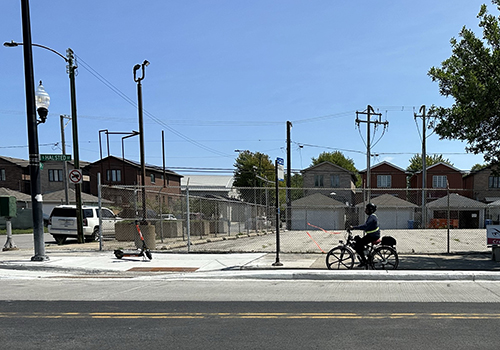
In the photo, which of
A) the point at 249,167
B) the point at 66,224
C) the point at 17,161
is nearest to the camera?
the point at 66,224

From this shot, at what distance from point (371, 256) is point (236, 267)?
332cm

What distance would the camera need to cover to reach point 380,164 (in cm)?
5872

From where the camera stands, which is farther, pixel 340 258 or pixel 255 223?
pixel 255 223

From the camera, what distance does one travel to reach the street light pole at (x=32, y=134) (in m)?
12.2

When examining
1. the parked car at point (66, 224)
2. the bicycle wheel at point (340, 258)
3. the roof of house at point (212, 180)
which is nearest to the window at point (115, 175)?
the parked car at point (66, 224)

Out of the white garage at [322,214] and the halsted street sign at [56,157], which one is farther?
the white garage at [322,214]

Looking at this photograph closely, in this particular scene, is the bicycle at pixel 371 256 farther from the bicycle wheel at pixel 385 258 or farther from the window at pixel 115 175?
the window at pixel 115 175

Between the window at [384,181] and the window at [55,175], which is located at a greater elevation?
the window at [55,175]

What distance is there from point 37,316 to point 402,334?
5119 millimetres

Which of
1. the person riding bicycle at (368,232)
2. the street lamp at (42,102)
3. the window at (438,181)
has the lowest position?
the window at (438,181)

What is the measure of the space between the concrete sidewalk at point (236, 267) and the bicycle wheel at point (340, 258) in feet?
0.75

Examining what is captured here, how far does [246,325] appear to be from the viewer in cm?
622

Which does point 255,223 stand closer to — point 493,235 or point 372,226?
point 493,235

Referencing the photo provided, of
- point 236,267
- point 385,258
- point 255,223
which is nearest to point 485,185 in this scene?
point 255,223
